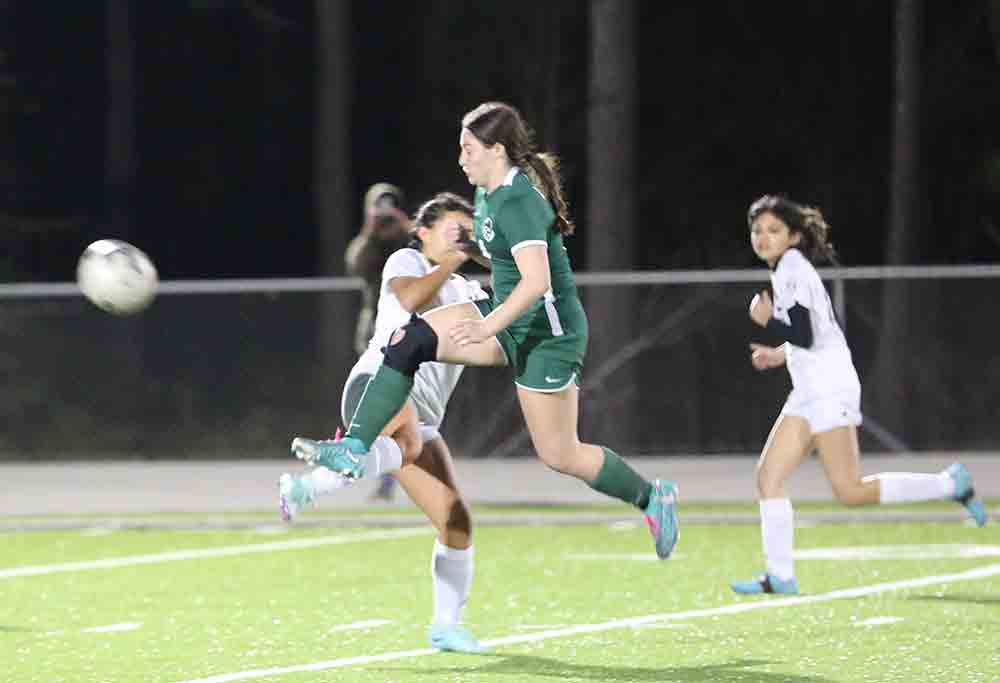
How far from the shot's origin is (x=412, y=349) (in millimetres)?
10266

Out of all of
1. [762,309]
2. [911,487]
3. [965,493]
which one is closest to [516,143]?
[762,309]

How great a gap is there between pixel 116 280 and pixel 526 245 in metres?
3.04

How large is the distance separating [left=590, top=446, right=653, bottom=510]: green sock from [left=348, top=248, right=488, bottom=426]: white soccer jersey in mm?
947

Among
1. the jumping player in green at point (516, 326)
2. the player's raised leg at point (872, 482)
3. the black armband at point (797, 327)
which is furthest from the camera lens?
the player's raised leg at point (872, 482)

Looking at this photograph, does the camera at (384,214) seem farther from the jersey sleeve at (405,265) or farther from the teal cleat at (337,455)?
the teal cleat at (337,455)

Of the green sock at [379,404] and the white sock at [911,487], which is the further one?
the white sock at [911,487]

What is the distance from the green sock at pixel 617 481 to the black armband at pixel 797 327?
2142mm

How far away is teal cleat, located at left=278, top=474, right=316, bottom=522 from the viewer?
10000 mm

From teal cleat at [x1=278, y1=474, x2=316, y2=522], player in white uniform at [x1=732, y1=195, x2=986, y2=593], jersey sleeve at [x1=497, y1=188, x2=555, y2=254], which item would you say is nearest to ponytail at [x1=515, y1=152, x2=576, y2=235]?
jersey sleeve at [x1=497, y1=188, x2=555, y2=254]

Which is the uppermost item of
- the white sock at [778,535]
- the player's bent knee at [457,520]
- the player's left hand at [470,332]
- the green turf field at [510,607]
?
the player's left hand at [470,332]

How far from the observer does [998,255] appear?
109 feet

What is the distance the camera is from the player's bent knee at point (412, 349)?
10.3m

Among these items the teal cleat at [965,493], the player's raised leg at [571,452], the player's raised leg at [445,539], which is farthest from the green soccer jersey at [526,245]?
the teal cleat at [965,493]

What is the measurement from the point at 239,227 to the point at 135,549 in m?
21.1
